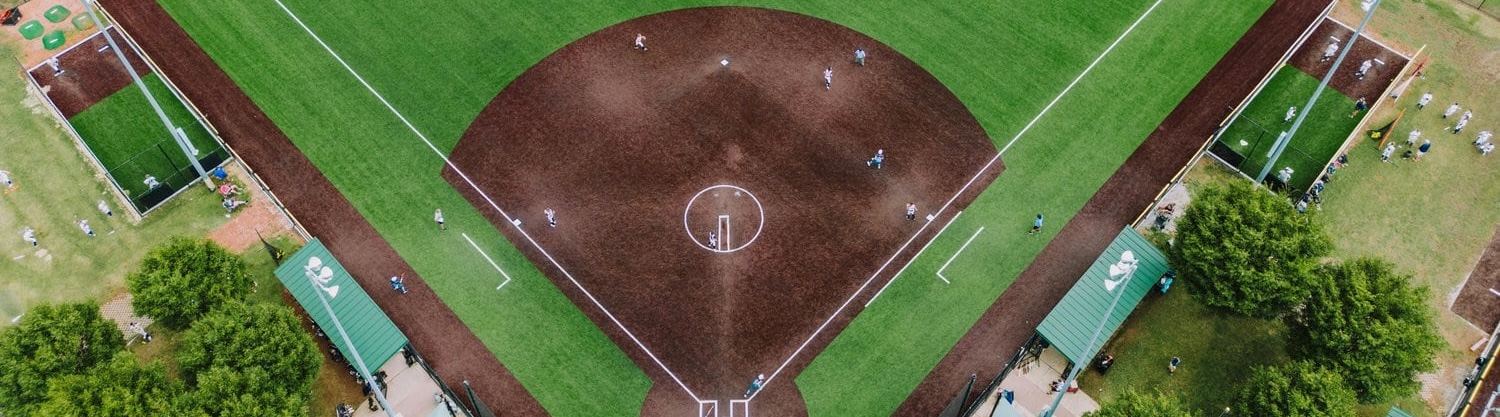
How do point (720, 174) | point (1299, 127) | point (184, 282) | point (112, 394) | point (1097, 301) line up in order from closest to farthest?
1. point (112, 394)
2. point (184, 282)
3. point (1097, 301)
4. point (720, 174)
5. point (1299, 127)

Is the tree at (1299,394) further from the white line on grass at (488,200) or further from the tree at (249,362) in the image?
the tree at (249,362)

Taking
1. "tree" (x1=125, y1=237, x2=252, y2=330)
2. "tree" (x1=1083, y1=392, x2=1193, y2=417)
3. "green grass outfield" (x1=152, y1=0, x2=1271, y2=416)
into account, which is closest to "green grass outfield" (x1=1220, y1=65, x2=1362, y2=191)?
"green grass outfield" (x1=152, y1=0, x2=1271, y2=416)

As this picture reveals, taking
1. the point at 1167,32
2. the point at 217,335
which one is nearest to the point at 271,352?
the point at 217,335

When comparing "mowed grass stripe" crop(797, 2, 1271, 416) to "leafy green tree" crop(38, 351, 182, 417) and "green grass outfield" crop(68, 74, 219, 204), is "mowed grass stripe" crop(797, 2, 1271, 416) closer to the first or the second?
"leafy green tree" crop(38, 351, 182, 417)

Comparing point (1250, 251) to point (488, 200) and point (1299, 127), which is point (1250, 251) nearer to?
point (1299, 127)

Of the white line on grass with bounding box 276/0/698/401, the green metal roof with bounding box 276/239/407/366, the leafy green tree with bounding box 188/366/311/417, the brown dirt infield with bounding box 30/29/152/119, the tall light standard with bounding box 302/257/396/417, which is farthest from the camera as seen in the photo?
the brown dirt infield with bounding box 30/29/152/119

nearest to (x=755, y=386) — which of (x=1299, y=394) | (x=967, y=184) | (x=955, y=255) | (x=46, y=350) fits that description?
(x=955, y=255)

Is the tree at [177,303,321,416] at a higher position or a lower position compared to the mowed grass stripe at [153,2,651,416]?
lower
